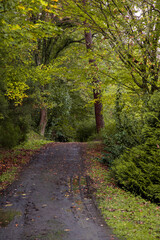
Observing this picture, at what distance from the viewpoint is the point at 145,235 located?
166 inches

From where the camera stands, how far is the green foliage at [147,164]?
20.7 feet

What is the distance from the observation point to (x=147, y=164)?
6801mm

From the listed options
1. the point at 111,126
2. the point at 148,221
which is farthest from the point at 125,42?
the point at 148,221

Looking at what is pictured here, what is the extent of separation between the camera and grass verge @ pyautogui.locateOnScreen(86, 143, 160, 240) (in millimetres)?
4371

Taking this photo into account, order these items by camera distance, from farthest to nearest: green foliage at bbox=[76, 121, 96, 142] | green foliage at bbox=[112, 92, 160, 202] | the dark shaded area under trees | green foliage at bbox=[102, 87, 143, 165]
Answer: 1. green foliage at bbox=[76, 121, 96, 142]
2. green foliage at bbox=[102, 87, 143, 165]
3. green foliage at bbox=[112, 92, 160, 202]
4. the dark shaded area under trees

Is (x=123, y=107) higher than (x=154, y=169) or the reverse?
higher

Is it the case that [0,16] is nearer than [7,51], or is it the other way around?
[0,16]

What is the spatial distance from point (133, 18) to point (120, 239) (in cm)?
676

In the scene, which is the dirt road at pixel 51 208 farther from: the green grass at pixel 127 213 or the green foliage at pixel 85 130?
the green foliage at pixel 85 130

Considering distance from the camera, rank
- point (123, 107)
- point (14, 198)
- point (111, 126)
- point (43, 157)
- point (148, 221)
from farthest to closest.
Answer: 1. point (111, 126)
2. point (43, 157)
3. point (123, 107)
4. point (14, 198)
5. point (148, 221)

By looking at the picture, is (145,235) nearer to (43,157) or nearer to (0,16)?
(0,16)

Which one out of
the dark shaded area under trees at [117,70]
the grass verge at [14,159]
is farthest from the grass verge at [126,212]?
the grass verge at [14,159]

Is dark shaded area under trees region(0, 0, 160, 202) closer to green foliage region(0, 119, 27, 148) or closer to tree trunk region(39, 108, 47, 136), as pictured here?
green foliage region(0, 119, 27, 148)

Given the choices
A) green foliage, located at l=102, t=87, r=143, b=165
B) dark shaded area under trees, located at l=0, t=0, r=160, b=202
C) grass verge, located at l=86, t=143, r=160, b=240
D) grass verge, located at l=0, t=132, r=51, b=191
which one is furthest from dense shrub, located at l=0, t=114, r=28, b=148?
grass verge, located at l=86, t=143, r=160, b=240
